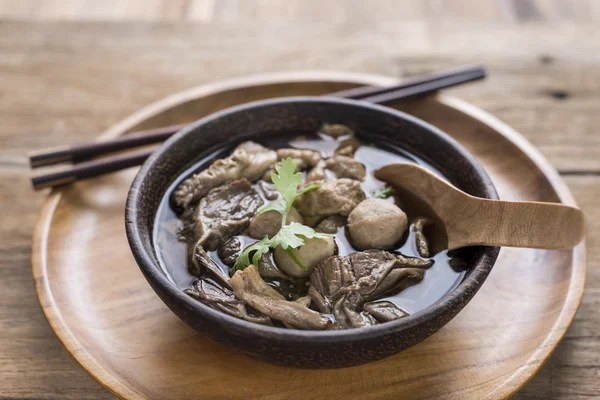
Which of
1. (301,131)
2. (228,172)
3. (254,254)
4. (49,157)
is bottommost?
(49,157)

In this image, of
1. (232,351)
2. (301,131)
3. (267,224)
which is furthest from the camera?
(301,131)

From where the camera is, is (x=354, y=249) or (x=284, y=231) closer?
(x=284, y=231)

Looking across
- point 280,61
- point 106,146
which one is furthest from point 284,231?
point 280,61

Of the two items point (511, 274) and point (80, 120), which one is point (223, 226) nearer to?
point (511, 274)

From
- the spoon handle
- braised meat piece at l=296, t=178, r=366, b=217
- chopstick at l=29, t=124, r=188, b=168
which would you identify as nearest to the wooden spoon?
the spoon handle

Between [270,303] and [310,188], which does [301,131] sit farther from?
[270,303]
